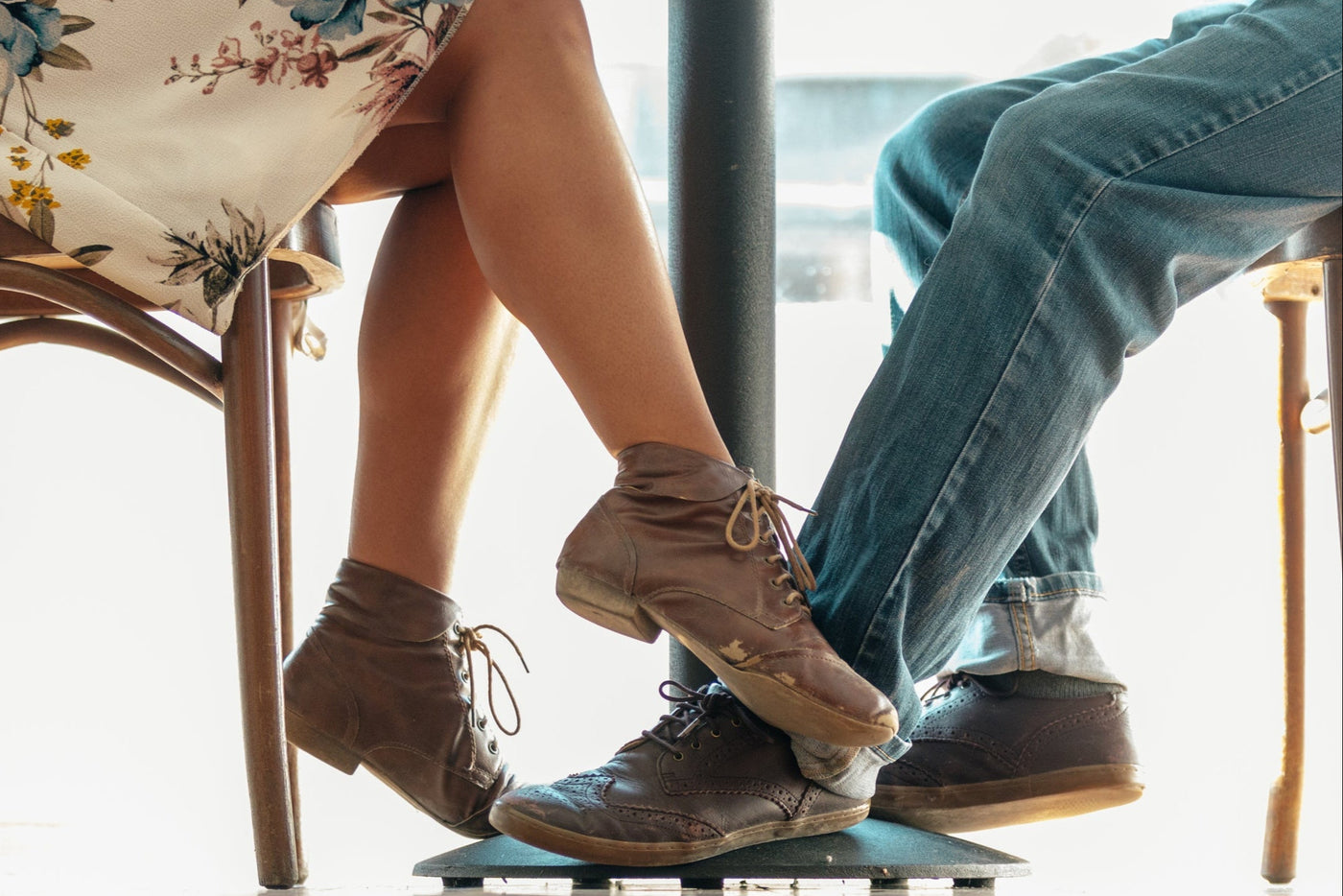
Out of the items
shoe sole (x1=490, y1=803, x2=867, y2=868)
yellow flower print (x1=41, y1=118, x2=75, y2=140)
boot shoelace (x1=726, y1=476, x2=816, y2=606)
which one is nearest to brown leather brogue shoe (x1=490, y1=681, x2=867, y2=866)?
shoe sole (x1=490, y1=803, x2=867, y2=868)

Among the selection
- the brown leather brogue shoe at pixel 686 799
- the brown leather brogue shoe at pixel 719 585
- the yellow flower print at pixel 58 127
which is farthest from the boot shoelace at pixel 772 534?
the yellow flower print at pixel 58 127

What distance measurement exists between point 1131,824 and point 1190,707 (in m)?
0.24

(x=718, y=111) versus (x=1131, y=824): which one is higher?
(x=718, y=111)

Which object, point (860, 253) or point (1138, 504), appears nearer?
point (1138, 504)

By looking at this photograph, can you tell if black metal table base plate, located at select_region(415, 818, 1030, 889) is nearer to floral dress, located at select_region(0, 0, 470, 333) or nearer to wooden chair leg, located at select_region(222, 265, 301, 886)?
wooden chair leg, located at select_region(222, 265, 301, 886)

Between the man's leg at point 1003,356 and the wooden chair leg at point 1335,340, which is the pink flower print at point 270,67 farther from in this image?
the wooden chair leg at point 1335,340

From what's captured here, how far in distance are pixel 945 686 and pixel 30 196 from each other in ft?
2.25

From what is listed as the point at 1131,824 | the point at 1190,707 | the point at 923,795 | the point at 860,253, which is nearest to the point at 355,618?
the point at 923,795

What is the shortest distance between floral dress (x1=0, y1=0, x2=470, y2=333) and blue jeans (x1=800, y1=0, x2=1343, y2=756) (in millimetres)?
342

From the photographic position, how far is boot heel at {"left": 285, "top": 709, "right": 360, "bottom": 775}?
0.79 m

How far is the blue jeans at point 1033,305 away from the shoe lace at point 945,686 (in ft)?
0.45

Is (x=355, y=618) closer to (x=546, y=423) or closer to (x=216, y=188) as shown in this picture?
(x=216, y=188)

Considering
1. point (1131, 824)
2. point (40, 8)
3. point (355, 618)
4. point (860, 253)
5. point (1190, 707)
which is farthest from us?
point (860, 253)

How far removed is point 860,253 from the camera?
1.89 metres
